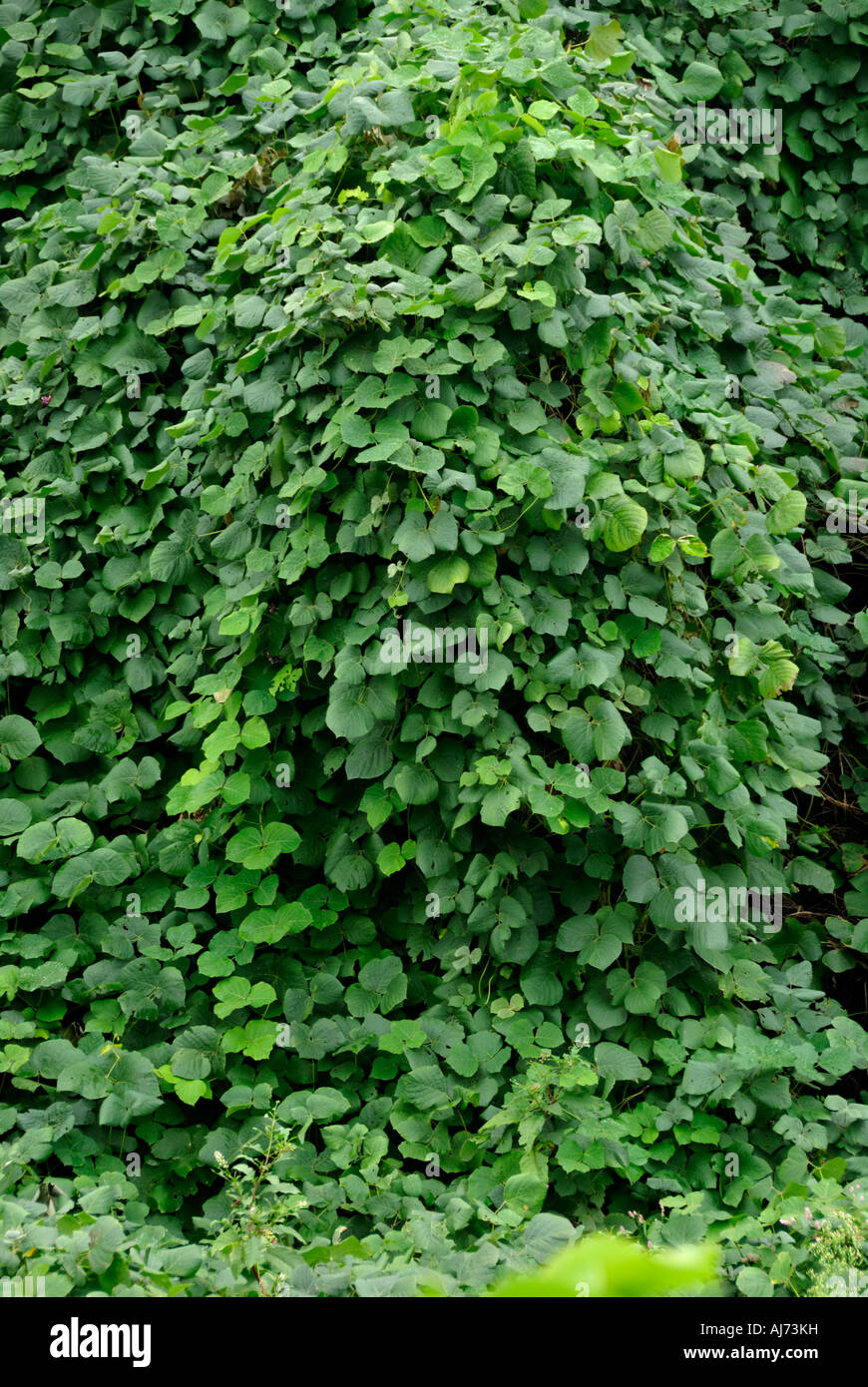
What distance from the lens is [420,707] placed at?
2.74 metres

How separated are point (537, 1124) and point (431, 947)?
54cm

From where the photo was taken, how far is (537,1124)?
2.42 m

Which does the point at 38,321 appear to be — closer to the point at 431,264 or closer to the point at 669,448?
the point at 431,264

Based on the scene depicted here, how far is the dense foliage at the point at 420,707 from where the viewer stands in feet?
8.37

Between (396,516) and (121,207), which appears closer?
(396,516)

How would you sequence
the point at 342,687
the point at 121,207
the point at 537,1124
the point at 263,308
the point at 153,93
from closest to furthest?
the point at 537,1124 → the point at 342,687 → the point at 263,308 → the point at 121,207 → the point at 153,93

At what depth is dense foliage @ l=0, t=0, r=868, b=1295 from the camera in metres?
2.55

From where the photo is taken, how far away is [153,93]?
12.4 feet

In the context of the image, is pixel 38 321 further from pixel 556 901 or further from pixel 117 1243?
pixel 117 1243

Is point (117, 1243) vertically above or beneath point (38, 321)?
beneath

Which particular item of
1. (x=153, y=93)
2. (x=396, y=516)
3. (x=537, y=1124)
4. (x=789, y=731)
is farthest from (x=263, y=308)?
(x=537, y=1124)

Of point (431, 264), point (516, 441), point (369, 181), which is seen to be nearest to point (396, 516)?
point (516, 441)

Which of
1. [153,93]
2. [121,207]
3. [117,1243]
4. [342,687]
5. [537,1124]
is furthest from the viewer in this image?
[153,93]

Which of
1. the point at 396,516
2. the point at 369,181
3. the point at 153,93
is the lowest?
the point at 396,516
